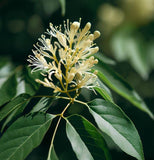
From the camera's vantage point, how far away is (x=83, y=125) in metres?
0.89

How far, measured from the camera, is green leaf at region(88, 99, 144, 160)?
2.72ft

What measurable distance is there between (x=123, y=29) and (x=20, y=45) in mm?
643

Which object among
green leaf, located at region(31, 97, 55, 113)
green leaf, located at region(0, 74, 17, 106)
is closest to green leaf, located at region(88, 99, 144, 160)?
Result: green leaf, located at region(31, 97, 55, 113)

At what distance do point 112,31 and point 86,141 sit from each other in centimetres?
109

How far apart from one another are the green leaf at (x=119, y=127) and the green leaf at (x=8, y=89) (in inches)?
11.4

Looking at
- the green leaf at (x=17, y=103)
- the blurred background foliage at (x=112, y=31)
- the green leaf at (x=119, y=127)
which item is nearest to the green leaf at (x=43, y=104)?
the green leaf at (x=17, y=103)

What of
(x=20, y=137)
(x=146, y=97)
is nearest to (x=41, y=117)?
(x=20, y=137)

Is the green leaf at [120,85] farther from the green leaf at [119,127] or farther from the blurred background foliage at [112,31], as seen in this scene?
the blurred background foliage at [112,31]

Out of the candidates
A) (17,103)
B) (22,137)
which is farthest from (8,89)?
(22,137)

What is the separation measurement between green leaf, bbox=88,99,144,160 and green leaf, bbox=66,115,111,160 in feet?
0.10

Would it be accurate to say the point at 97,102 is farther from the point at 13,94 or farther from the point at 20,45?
the point at 20,45

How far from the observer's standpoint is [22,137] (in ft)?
2.85

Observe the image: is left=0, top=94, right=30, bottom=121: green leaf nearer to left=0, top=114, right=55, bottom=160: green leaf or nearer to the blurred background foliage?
left=0, top=114, right=55, bottom=160: green leaf

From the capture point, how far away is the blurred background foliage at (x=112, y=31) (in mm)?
1641
